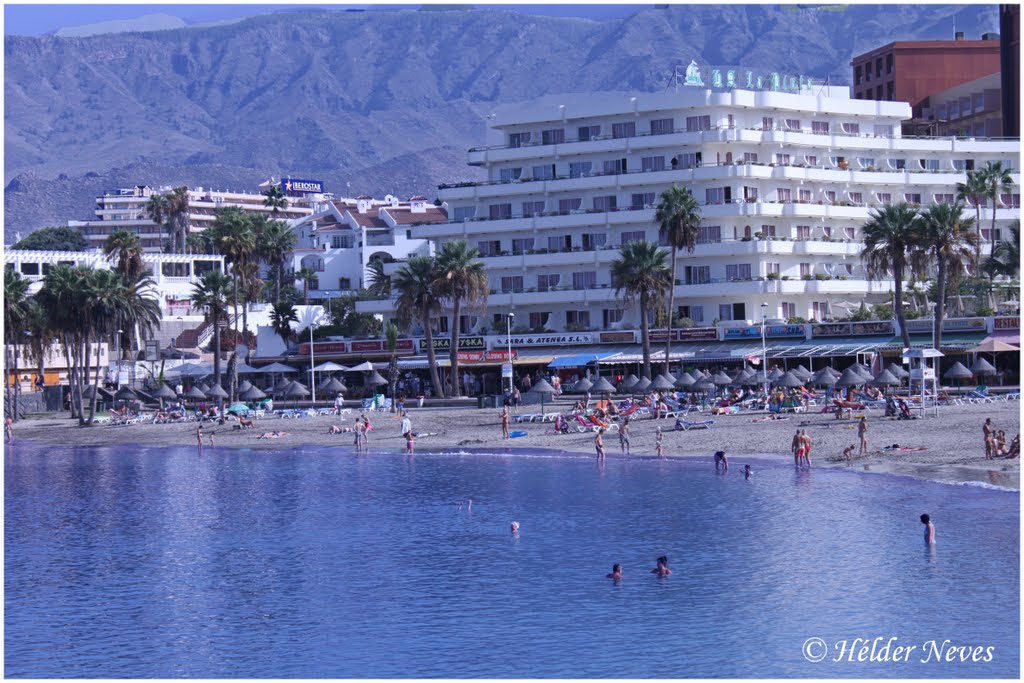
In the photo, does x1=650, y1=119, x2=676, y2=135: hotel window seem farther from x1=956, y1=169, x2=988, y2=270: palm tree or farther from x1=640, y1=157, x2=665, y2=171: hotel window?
x1=956, y1=169, x2=988, y2=270: palm tree

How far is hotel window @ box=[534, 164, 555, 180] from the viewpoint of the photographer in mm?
93000

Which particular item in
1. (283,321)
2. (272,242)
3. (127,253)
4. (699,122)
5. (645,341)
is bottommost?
(645,341)

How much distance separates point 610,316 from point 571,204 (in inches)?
336

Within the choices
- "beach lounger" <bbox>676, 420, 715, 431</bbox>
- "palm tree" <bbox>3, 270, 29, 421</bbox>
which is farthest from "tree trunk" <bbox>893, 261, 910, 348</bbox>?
"palm tree" <bbox>3, 270, 29, 421</bbox>

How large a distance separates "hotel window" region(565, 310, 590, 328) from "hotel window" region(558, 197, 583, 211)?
717 cm

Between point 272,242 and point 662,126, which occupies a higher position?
point 662,126

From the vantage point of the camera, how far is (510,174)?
311ft

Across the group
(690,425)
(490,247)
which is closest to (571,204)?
(490,247)

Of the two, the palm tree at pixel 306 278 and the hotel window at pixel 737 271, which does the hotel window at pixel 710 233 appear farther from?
the palm tree at pixel 306 278

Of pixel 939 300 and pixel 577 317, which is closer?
pixel 939 300

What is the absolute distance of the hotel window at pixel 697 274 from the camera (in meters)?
87.5

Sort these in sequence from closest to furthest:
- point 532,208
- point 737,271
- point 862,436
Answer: point 862,436, point 737,271, point 532,208

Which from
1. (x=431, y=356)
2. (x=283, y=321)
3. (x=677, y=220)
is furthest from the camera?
(x=283, y=321)

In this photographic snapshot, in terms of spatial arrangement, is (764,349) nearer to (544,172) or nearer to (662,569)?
(544,172)
